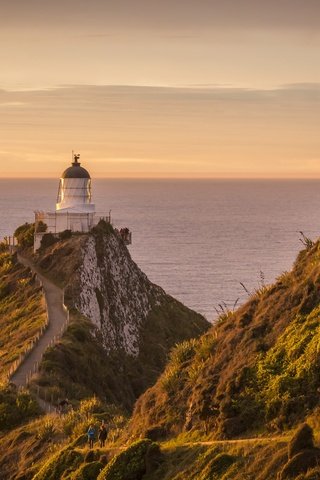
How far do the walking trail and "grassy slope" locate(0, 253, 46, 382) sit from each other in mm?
645

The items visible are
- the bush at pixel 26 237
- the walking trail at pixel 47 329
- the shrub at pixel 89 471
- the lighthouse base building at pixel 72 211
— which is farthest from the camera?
the bush at pixel 26 237

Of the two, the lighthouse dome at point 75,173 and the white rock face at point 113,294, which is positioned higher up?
the lighthouse dome at point 75,173

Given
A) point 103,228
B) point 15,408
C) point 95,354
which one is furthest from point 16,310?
point 15,408

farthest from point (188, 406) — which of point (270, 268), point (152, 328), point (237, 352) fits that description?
point (270, 268)

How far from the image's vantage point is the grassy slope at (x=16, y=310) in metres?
→ 56.6

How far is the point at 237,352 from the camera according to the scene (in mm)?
27719

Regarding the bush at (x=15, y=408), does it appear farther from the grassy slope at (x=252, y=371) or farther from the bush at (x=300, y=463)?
the bush at (x=300, y=463)

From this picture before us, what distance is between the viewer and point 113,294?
77125mm

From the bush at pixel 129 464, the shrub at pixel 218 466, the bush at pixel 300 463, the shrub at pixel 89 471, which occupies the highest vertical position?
the bush at pixel 300 463

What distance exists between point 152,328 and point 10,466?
45.1 meters

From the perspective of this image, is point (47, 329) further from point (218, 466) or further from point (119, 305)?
point (218, 466)

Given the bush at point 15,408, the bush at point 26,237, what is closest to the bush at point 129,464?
the bush at point 15,408

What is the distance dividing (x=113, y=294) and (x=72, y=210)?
982 centimetres

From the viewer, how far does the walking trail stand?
4734cm
